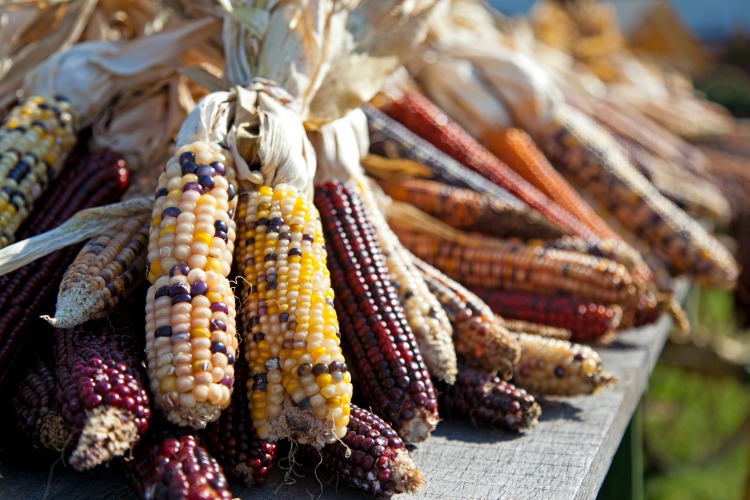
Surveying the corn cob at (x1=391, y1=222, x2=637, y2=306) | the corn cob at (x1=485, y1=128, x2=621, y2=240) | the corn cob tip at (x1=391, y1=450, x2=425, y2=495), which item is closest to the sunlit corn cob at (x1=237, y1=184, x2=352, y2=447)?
the corn cob tip at (x1=391, y1=450, x2=425, y2=495)

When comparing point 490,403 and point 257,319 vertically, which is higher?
point 257,319

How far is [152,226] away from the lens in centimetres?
124

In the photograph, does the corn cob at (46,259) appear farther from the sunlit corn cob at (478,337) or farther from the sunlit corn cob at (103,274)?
the sunlit corn cob at (478,337)

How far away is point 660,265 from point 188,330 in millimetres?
2415

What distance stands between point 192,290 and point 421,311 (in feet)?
1.76

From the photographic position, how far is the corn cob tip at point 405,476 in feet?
3.77

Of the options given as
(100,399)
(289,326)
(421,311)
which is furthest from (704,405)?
(100,399)

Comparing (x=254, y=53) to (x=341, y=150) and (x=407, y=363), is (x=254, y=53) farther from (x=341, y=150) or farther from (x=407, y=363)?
(x=407, y=363)

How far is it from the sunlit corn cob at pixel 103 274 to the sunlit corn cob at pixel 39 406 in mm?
146

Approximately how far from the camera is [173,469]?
101cm

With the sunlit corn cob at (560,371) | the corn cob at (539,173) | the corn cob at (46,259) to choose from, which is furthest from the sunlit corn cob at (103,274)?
the corn cob at (539,173)

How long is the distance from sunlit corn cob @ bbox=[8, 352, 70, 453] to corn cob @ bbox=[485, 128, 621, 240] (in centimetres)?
184

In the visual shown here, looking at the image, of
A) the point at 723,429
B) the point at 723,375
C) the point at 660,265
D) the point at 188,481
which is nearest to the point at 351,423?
the point at 188,481

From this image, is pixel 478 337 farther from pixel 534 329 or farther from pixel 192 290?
pixel 192 290
